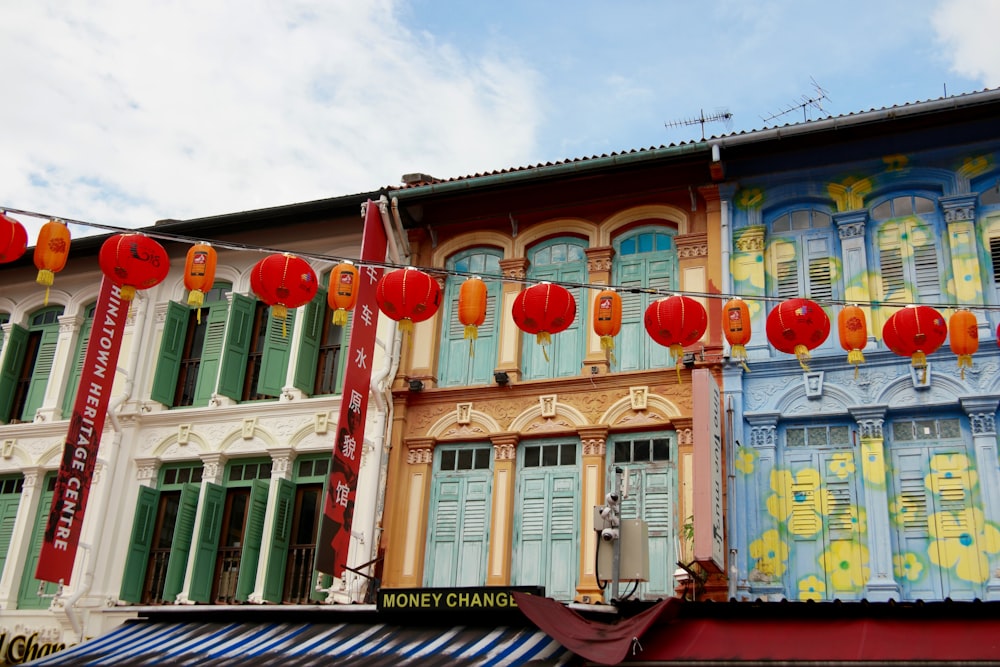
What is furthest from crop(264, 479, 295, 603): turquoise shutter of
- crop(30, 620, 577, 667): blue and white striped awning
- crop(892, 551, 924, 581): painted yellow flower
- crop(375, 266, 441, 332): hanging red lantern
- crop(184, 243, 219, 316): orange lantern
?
crop(892, 551, 924, 581): painted yellow flower

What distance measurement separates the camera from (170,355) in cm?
1462

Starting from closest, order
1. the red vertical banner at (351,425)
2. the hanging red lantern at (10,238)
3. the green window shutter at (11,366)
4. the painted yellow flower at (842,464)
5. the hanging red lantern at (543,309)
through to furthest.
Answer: the hanging red lantern at (10,238), the hanging red lantern at (543,309), the painted yellow flower at (842,464), the red vertical banner at (351,425), the green window shutter at (11,366)

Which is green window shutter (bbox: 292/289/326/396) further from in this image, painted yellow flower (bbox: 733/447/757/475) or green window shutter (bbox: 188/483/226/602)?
painted yellow flower (bbox: 733/447/757/475)

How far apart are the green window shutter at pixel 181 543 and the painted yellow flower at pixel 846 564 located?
7.43m

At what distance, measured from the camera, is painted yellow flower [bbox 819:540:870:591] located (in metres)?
10.6

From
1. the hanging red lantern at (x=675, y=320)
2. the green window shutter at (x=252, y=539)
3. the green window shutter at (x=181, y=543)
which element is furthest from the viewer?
the green window shutter at (x=181, y=543)

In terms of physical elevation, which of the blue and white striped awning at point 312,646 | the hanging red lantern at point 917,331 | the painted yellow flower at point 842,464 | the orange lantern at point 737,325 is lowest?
the blue and white striped awning at point 312,646

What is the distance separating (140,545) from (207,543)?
105 cm

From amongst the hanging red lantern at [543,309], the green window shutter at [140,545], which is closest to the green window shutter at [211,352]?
the green window shutter at [140,545]

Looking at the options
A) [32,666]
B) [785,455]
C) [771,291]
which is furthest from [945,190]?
[32,666]

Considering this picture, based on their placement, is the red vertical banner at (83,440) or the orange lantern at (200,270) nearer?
the orange lantern at (200,270)

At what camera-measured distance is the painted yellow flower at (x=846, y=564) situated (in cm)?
1055

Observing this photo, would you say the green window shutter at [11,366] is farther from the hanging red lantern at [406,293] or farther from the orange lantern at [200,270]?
the hanging red lantern at [406,293]

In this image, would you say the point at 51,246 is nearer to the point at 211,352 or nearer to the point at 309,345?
the point at 309,345
